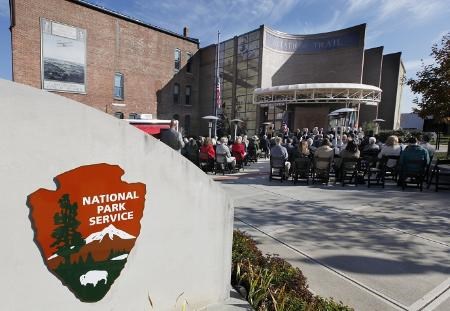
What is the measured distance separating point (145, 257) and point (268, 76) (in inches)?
1272

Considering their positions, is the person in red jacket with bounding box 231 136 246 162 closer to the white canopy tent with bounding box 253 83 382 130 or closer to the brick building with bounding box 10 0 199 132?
the white canopy tent with bounding box 253 83 382 130

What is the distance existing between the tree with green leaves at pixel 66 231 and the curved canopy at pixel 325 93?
1012 inches

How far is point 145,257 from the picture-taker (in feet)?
7.88

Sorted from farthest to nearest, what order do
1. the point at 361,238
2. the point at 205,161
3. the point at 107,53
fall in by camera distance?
1. the point at 107,53
2. the point at 205,161
3. the point at 361,238

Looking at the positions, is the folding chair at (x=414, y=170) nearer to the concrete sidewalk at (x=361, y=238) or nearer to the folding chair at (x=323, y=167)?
the concrete sidewalk at (x=361, y=238)

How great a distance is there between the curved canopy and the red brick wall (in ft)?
39.5

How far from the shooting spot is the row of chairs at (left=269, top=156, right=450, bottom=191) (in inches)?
324

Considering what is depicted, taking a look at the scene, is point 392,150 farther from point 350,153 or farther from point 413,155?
point 350,153

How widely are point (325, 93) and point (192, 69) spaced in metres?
16.5

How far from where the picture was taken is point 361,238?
4.64 meters

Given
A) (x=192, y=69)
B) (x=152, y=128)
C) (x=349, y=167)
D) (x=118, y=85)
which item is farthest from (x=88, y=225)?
(x=192, y=69)

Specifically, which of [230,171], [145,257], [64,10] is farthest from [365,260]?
[64,10]

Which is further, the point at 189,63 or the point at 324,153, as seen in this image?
the point at 189,63

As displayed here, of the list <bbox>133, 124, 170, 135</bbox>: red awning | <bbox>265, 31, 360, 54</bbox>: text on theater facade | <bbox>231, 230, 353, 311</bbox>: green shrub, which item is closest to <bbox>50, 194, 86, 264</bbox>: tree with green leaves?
<bbox>231, 230, 353, 311</bbox>: green shrub
